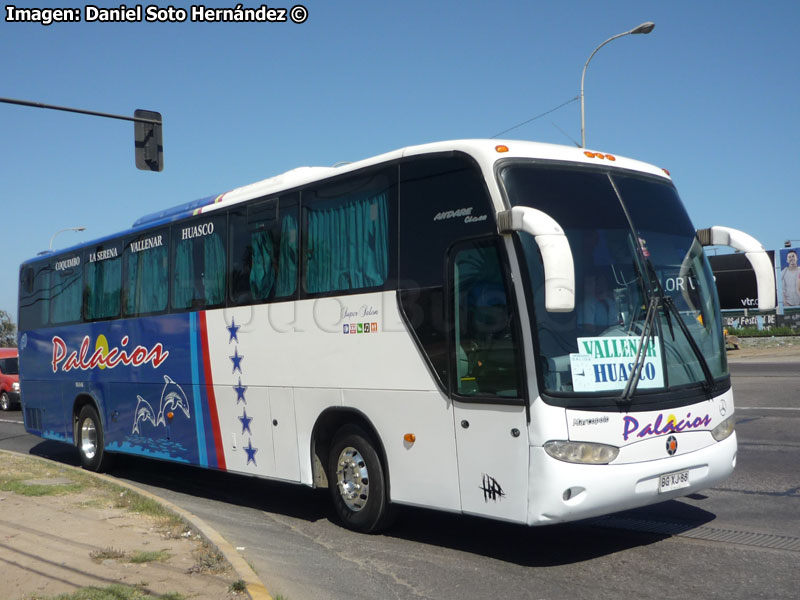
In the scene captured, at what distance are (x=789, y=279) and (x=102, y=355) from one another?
49890 millimetres

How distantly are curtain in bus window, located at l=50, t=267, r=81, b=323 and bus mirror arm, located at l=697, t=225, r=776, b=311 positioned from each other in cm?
995

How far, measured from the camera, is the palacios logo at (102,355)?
1171 cm

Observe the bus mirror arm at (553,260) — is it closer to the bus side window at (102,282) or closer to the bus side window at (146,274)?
the bus side window at (146,274)

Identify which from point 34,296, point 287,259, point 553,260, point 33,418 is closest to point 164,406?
point 287,259

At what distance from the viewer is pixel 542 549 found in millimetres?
7359

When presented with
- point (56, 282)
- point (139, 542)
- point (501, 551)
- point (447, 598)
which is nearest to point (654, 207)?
point (501, 551)

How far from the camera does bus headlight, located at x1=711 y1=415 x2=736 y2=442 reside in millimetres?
7304

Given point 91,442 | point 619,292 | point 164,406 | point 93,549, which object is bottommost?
point 93,549

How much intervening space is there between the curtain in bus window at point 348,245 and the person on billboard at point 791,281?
5056cm

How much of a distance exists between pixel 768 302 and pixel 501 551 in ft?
10.3

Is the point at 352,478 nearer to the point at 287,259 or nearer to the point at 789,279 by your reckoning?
the point at 287,259

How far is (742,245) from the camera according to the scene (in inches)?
306

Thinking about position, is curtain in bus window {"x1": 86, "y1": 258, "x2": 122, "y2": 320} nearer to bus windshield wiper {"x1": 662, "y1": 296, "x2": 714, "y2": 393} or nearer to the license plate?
bus windshield wiper {"x1": 662, "y1": 296, "x2": 714, "y2": 393}

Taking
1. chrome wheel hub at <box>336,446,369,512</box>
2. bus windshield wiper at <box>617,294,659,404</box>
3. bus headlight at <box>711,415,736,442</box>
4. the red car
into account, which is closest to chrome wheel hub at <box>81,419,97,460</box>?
chrome wheel hub at <box>336,446,369,512</box>
